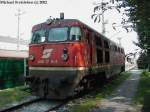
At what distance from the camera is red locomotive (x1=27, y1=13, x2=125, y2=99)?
42.7ft

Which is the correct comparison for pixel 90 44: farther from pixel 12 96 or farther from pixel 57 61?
pixel 12 96

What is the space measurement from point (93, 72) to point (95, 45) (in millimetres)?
1350

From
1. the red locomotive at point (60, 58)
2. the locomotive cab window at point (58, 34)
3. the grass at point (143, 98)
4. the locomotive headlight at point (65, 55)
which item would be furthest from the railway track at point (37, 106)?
the grass at point (143, 98)

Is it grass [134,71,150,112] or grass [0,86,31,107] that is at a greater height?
grass [0,86,31,107]

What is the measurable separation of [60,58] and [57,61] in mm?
181

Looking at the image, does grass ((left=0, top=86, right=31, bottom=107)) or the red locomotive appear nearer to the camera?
the red locomotive

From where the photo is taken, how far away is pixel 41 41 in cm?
1414

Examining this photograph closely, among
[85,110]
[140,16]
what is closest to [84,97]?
[85,110]

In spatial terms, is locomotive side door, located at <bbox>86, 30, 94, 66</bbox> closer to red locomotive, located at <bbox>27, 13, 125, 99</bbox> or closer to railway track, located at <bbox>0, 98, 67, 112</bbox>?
red locomotive, located at <bbox>27, 13, 125, 99</bbox>

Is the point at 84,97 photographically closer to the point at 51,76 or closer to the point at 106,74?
the point at 51,76

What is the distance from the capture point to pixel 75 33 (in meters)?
13.4

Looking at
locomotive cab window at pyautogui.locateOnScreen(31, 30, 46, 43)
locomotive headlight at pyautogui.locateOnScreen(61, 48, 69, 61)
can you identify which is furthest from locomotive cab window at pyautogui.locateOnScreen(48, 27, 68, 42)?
locomotive headlight at pyautogui.locateOnScreen(61, 48, 69, 61)

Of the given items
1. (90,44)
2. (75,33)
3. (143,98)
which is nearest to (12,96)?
(75,33)

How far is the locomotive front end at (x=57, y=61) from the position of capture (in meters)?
13.0
